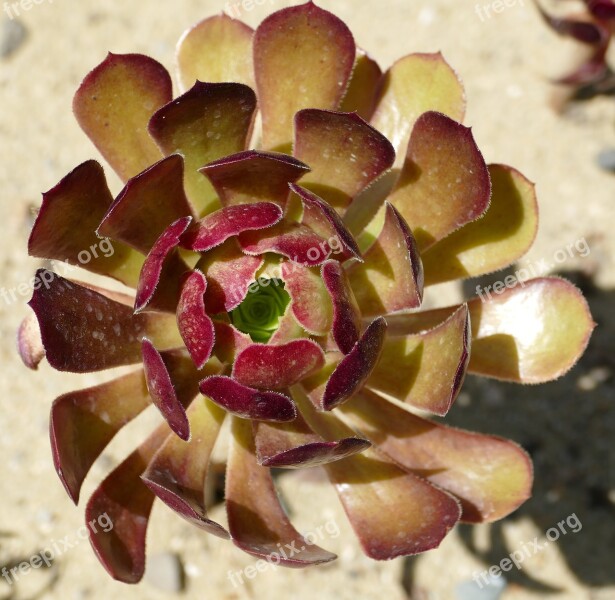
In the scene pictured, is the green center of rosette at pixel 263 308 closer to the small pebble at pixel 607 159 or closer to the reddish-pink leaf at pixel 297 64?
the reddish-pink leaf at pixel 297 64

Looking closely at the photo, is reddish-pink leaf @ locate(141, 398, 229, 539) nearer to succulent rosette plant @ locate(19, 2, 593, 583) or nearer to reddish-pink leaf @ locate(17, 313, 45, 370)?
succulent rosette plant @ locate(19, 2, 593, 583)

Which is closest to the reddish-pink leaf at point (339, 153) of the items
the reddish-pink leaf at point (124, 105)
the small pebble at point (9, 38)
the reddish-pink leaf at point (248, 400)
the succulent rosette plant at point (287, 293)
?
the succulent rosette plant at point (287, 293)

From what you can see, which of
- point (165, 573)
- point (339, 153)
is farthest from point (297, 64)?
point (165, 573)

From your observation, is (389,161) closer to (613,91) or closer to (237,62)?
(237,62)

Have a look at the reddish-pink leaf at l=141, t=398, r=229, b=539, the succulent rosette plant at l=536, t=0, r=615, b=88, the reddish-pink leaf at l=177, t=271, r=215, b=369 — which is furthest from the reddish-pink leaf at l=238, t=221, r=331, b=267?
the succulent rosette plant at l=536, t=0, r=615, b=88

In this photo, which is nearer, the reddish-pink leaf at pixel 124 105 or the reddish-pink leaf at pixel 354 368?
the reddish-pink leaf at pixel 354 368
